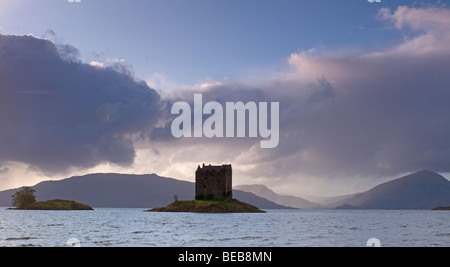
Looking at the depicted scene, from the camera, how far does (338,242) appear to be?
66.1 m

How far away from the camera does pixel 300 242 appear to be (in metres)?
65.3
